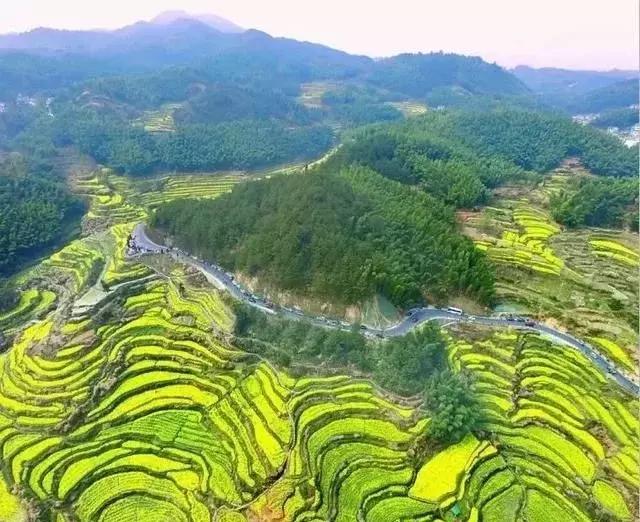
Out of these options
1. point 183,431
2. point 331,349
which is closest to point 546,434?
point 331,349

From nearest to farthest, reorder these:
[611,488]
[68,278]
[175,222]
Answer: [611,488]
[68,278]
[175,222]

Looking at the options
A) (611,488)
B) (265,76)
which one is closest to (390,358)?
(611,488)

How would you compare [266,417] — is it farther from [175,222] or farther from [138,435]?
[175,222]

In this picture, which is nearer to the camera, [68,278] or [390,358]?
[390,358]

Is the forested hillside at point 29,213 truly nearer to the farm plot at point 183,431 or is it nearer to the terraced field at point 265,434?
the terraced field at point 265,434

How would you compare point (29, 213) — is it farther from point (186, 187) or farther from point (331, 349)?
point (331, 349)

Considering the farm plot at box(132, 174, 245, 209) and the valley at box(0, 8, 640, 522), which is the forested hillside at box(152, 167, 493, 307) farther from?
the farm plot at box(132, 174, 245, 209)

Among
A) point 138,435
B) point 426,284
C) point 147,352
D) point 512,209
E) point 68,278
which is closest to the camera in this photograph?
point 138,435
